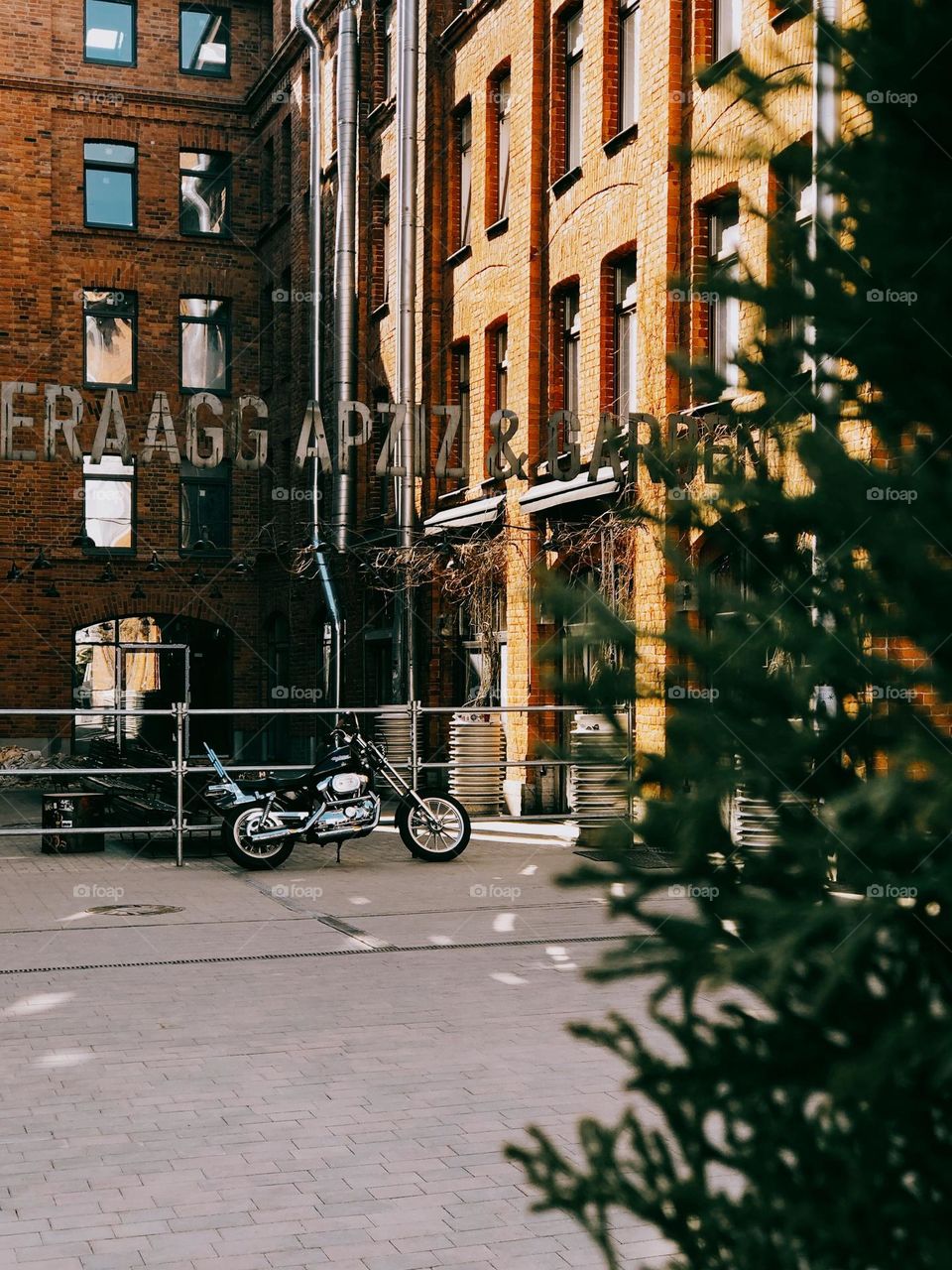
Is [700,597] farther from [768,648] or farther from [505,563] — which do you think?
[505,563]

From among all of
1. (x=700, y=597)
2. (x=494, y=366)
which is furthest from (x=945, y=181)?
(x=494, y=366)

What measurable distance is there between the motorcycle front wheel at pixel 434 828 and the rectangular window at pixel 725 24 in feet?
26.1

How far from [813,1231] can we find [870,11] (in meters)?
1.36

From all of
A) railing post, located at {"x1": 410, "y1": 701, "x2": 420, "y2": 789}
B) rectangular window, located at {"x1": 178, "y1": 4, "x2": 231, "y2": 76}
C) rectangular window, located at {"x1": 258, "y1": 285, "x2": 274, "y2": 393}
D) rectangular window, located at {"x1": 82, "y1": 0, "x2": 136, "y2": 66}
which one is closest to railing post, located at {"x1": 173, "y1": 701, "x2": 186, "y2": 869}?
railing post, located at {"x1": 410, "y1": 701, "x2": 420, "y2": 789}

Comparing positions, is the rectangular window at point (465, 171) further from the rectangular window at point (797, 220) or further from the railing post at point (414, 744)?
the rectangular window at point (797, 220)

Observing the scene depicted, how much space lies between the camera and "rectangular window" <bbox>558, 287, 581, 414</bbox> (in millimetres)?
19297

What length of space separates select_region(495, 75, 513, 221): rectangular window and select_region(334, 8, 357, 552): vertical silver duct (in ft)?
13.6

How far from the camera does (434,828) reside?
14.5 meters

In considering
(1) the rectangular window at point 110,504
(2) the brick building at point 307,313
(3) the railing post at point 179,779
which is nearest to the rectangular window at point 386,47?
(2) the brick building at point 307,313

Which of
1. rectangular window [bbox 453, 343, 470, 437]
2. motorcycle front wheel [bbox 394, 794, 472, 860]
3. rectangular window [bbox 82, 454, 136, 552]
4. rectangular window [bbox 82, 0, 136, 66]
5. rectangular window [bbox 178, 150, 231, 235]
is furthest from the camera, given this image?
rectangular window [bbox 178, 150, 231, 235]

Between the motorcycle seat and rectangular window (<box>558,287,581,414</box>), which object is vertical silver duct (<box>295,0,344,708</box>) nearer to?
rectangular window (<box>558,287,581,414</box>)

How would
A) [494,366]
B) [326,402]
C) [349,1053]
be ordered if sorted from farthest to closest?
[326,402] < [494,366] < [349,1053]

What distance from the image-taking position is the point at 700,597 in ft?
6.14

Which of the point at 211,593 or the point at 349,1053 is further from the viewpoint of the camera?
the point at 211,593
